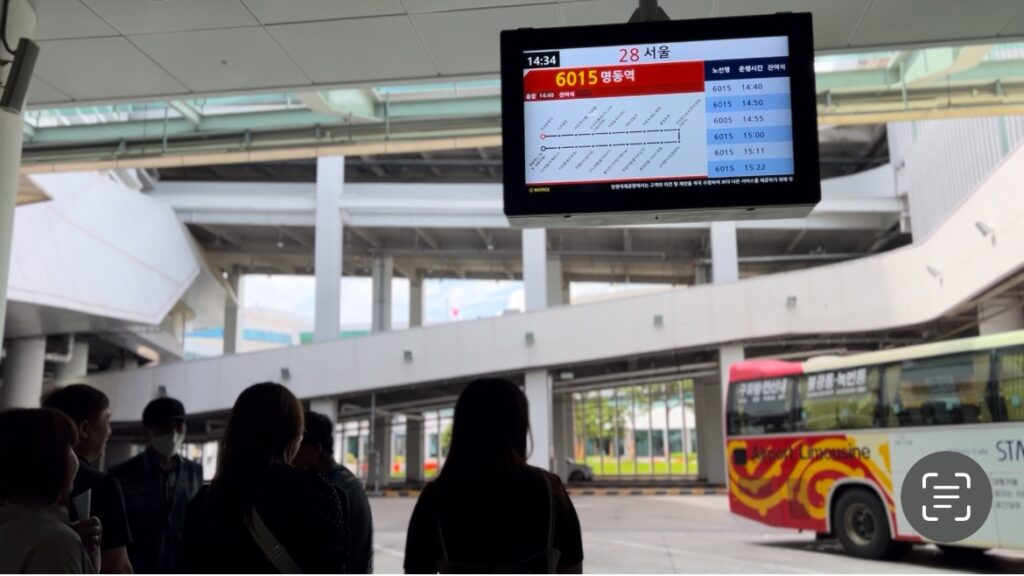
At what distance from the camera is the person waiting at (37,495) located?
6.40 ft

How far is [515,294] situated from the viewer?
42.3 metres

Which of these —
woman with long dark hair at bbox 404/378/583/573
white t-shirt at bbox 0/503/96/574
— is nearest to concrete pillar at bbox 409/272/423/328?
woman with long dark hair at bbox 404/378/583/573

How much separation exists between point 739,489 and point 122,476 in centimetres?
1046

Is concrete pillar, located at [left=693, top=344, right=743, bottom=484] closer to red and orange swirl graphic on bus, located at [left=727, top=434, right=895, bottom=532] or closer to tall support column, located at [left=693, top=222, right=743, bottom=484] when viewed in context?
tall support column, located at [left=693, top=222, right=743, bottom=484]

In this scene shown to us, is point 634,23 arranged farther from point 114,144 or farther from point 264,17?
point 114,144

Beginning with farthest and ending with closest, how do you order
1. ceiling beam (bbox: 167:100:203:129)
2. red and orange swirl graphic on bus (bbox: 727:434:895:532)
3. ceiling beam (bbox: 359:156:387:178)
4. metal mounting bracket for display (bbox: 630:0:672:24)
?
ceiling beam (bbox: 359:156:387:178) → red and orange swirl graphic on bus (bbox: 727:434:895:532) → ceiling beam (bbox: 167:100:203:129) → metal mounting bracket for display (bbox: 630:0:672:24)

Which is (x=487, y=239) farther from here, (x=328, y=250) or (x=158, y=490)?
(x=158, y=490)

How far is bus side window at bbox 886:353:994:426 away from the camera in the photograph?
942 cm

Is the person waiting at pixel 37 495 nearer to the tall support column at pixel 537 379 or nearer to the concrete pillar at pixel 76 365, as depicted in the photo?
the tall support column at pixel 537 379

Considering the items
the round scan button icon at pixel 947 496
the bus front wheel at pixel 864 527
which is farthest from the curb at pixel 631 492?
the round scan button icon at pixel 947 496

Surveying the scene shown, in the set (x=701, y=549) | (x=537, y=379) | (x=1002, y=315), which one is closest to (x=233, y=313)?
(x=537, y=379)

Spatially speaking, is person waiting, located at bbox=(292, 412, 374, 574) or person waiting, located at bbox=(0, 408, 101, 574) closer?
person waiting, located at bbox=(0, 408, 101, 574)

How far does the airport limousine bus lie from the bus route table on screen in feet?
23.6

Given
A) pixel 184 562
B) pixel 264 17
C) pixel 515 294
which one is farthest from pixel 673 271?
pixel 184 562
